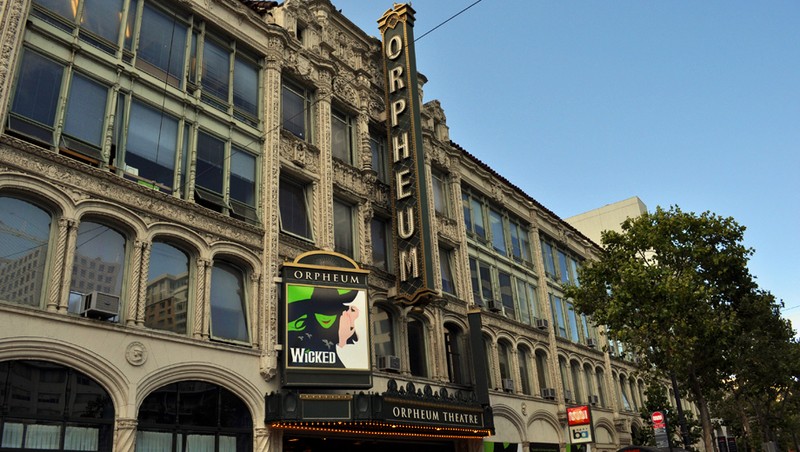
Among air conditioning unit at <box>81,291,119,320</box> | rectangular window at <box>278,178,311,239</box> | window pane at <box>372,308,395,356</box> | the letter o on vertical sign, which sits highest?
the letter o on vertical sign

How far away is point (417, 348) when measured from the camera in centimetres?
2544

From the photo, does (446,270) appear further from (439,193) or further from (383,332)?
(383,332)

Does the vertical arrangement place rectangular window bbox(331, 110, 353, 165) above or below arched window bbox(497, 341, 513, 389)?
above

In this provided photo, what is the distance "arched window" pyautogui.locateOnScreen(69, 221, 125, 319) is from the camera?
15.2 metres

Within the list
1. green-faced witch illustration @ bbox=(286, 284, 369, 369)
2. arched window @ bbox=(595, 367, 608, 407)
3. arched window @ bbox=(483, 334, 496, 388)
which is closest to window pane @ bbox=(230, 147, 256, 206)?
green-faced witch illustration @ bbox=(286, 284, 369, 369)

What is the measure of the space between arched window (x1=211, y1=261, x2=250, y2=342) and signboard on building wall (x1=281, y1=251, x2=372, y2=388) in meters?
1.23

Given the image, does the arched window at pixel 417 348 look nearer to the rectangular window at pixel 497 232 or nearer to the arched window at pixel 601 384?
the rectangular window at pixel 497 232

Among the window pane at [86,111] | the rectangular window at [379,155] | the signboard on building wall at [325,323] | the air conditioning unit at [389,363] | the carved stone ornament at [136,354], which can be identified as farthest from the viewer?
the rectangular window at [379,155]

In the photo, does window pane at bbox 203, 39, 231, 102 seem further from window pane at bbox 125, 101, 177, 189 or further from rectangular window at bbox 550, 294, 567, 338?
rectangular window at bbox 550, 294, 567, 338

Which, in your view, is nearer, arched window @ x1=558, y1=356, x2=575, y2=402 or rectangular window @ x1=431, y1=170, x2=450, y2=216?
rectangular window @ x1=431, y1=170, x2=450, y2=216

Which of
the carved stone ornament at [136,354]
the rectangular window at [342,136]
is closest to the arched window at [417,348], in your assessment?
the rectangular window at [342,136]

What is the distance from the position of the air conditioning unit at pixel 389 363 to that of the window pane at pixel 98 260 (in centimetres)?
972

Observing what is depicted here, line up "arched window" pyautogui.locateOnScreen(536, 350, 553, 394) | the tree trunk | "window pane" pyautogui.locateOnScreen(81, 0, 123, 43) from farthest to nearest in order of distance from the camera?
"arched window" pyautogui.locateOnScreen(536, 350, 553, 394) → the tree trunk → "window pane" pyautogui.locateOnScreen(81, 0, 123, 43)

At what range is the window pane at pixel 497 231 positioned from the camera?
34500 mm
